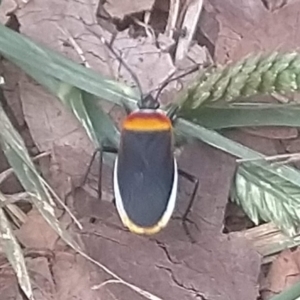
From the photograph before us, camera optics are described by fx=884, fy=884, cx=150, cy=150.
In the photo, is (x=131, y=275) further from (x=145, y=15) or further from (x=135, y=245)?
(x=145, y=15)

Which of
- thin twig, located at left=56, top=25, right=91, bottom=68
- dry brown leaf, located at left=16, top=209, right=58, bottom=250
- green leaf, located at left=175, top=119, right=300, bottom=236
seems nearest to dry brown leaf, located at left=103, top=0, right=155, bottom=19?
thin twig, located at left=56, top=25, right=91, bottom=68

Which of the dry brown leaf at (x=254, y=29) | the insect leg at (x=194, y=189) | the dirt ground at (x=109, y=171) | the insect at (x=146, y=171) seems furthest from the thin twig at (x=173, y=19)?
the insect leg at (x=194, y=189)

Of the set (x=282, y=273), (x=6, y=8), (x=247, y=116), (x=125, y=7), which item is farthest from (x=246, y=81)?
(x=6, y=8)

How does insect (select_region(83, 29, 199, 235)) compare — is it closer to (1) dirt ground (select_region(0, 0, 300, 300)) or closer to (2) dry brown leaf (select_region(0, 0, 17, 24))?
(1) dirt ground (select_region(0, 0, 300, 300))

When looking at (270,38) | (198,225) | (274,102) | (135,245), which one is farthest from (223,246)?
(270,38)

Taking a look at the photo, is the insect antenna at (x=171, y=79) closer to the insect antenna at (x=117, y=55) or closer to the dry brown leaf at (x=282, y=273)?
the insect antenna at (x=117, y=55)

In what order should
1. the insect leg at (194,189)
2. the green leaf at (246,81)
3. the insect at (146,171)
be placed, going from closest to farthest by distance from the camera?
the green leaf at (246,81)
the insect at (146,171)
the insect leg at (194,189)

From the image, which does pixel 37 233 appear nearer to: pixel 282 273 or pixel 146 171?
pixel 146 171
